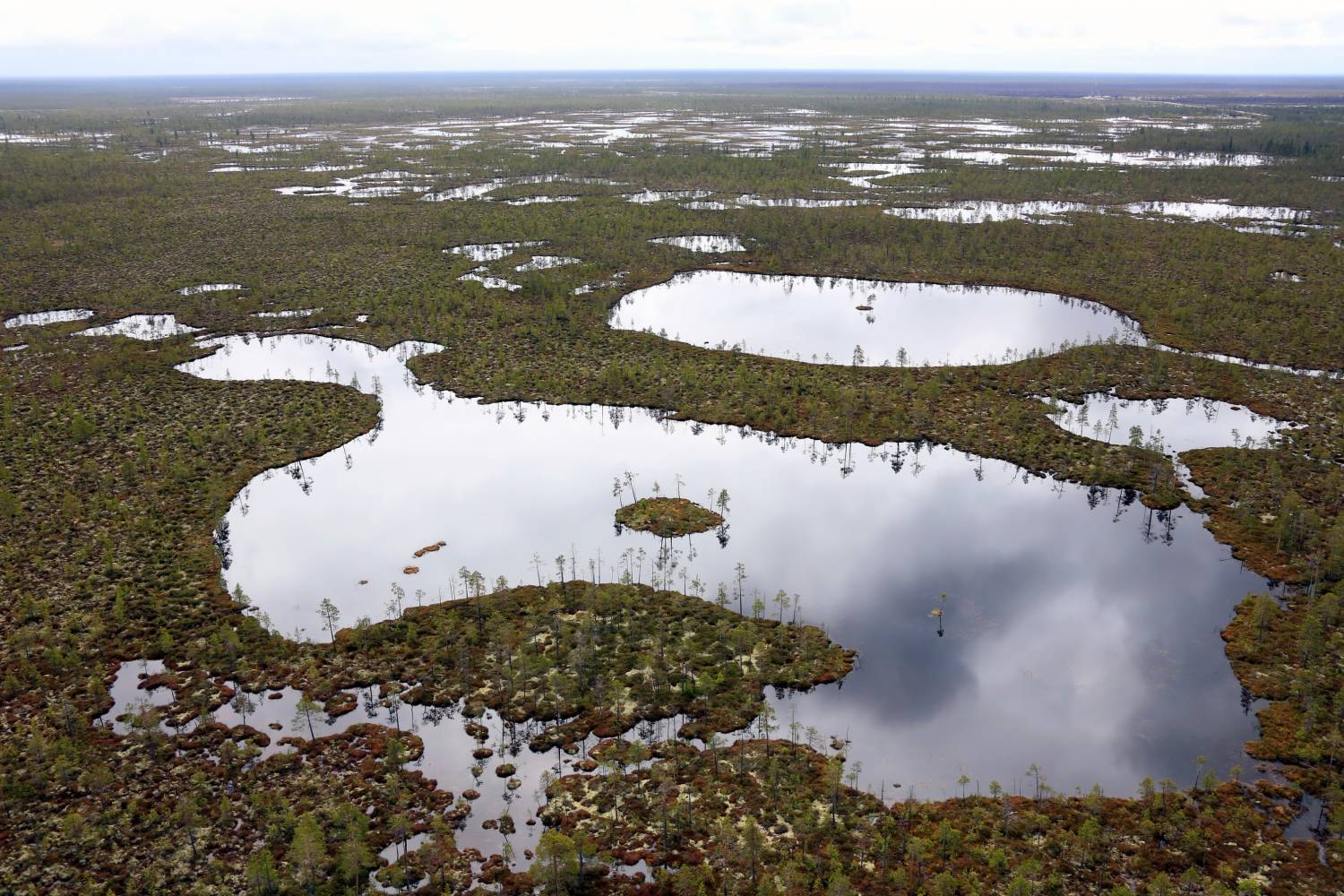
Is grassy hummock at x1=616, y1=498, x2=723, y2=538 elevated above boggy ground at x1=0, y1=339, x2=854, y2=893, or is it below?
above

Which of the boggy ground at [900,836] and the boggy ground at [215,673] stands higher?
the boggy ground at [215,673]

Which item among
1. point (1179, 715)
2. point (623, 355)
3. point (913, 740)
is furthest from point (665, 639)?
point (623, 355)

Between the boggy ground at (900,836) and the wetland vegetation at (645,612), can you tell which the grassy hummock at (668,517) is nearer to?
the wetland vegetation at (645,612)

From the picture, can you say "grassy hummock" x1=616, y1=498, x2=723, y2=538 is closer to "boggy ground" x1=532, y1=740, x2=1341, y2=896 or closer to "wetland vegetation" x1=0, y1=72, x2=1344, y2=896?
"wetland vegetation" x1=0, y1=72, x2=1344, y2=896

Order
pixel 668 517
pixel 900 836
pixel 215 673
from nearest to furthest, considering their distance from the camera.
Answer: pixel 900 836, pixel 215 673, pixel 668 517

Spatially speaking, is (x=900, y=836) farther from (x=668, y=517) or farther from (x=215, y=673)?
(x=215, y=673)

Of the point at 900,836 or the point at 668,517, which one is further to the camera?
the point at 668,517

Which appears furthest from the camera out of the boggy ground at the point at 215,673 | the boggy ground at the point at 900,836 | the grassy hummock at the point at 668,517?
the grassy hummock at the point at 668,517

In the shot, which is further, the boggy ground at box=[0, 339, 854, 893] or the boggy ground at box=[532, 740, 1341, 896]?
the boggy ground at box=[0, 339, 854, 893]

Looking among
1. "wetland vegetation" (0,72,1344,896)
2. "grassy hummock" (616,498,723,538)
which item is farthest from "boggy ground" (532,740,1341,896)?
"grassy hummock" (616,498,723,538)

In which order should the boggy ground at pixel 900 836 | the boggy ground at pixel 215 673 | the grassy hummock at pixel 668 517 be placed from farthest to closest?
the grassy hummock at pixel 668 517 → the boggy ground at pixel 215 673 → the boggy ground at pixel 900 836

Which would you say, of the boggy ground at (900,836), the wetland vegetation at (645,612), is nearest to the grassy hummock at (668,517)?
the wetland vegetation at (645,612)
